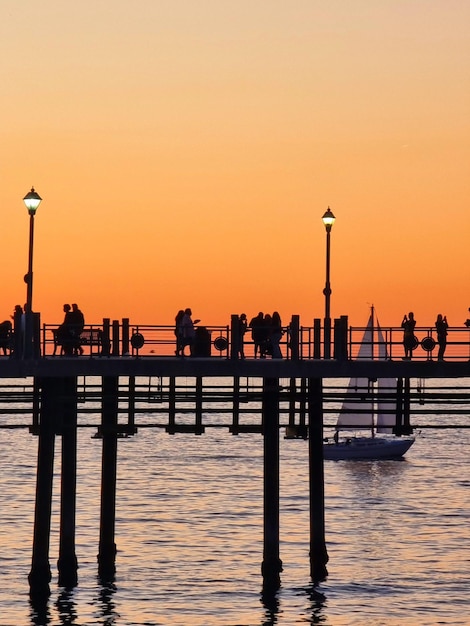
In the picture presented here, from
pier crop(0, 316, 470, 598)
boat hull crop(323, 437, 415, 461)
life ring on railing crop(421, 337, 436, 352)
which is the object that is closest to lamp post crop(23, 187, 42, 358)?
pier crop(0, 316, 470, 598)

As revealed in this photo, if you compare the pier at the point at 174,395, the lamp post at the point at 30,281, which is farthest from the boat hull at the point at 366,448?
the lamp post at the point at 30,281

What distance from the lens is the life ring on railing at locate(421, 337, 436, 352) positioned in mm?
43031

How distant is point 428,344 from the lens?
43062mm

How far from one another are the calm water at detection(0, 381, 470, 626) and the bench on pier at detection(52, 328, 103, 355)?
24.3 ft

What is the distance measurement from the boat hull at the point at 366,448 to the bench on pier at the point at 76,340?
6967 cm

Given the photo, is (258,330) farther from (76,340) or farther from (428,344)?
(76,340)

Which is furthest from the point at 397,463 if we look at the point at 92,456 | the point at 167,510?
the point at 167,510

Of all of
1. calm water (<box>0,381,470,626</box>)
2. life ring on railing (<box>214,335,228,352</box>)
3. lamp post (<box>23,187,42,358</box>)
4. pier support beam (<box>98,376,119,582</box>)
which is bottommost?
calm water (<box>0,381,470,626</box>)

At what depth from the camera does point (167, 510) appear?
253 feet

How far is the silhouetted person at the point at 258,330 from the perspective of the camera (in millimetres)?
41938

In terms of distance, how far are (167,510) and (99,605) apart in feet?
109

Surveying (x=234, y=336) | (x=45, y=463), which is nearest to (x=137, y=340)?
(x=234, y=336)

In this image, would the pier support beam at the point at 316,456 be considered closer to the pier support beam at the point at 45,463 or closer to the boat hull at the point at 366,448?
the pier support beam at the point at 45,463

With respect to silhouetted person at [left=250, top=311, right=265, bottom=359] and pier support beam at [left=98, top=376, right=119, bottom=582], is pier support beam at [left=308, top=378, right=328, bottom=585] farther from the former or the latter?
pier support beam at [left=98, top=376, right=119, bottom=582]
